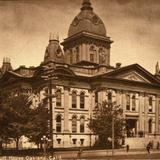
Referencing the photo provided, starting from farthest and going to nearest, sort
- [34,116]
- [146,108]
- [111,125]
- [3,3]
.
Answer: [146,108], [111,125], [34,116], [3,3]

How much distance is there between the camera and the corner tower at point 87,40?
5945 centimetres

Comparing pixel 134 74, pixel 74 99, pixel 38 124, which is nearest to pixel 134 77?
pixel 134 74

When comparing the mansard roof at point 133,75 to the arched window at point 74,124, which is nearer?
the arched window at point 74,124

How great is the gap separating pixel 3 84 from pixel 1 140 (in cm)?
2021

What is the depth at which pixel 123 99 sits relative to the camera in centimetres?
5550

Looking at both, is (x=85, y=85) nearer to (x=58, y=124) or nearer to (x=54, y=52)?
(x=54, y=52)

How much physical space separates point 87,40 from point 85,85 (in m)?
8.61

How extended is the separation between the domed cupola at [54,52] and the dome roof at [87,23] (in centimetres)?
676

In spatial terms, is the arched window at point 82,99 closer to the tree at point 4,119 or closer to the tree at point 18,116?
the tree at point 18,116

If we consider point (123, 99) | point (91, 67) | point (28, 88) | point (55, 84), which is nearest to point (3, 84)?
point (28, 88)

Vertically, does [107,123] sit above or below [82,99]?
below

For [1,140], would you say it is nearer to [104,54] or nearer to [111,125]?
[111,125]

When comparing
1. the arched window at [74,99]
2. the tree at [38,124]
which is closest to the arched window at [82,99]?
the arched window at [74,99]

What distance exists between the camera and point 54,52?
5334cm
